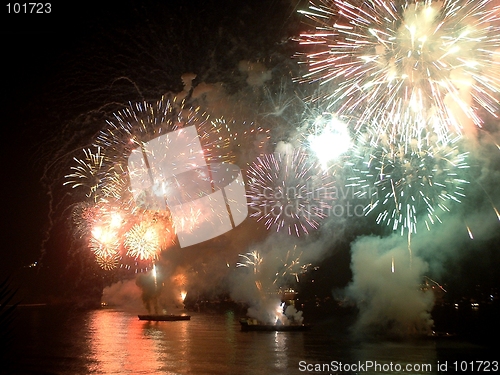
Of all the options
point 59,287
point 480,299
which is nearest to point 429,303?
point 480,299

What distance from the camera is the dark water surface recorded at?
956 inches

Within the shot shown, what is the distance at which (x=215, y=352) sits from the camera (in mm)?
29375

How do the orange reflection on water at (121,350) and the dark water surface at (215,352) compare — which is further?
the dark water surface at (215,352)

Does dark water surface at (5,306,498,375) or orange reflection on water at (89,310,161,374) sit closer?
orange reflection on water at (89,310,161,374)

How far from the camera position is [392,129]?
1506 cm

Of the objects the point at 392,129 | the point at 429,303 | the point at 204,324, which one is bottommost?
the point at 204,324

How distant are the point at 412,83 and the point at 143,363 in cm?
2156

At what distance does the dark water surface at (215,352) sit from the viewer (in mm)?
24281

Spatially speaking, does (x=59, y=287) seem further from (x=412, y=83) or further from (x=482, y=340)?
(x=412, y=83)

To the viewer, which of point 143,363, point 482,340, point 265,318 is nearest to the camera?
point 143,363

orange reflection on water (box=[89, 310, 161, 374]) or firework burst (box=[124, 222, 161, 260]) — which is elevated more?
firework burst (box=[124, 222, 161, 260])

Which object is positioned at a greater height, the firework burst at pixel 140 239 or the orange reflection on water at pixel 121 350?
the firework burst at pixel 140 239

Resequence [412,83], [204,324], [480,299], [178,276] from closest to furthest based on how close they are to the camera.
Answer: [412,83] < [204,324] < [178,276] < [480,299]

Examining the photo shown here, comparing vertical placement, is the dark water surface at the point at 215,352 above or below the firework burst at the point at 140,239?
below
